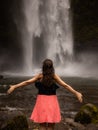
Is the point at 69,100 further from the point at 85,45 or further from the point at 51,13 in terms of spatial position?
the point at 85,45

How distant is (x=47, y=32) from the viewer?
2279 inches

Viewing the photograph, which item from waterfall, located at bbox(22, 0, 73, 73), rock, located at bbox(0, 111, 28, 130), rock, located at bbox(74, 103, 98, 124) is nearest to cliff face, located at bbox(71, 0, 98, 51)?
waterfall, located at bbox(22, 0, 73, 73)

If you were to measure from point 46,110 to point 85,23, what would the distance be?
2266 inches

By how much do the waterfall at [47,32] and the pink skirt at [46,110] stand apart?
47.4 metres

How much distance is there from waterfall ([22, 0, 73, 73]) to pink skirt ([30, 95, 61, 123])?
47362 millimetres

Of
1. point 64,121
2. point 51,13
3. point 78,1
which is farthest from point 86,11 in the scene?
point 64,121

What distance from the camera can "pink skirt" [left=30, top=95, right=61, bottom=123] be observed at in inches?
336

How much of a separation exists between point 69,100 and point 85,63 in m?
39.5

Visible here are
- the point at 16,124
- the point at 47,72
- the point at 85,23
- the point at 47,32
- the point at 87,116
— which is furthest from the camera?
the point at 85,23

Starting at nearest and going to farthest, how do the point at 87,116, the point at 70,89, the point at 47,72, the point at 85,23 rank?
the point at 70,89
the point at 47,72
the point at 87,116
the point at 85,23

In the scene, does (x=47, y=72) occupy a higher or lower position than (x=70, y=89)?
higher

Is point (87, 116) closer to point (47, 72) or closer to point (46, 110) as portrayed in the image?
point (46, 110)

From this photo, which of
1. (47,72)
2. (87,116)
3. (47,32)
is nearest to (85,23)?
(47,32)

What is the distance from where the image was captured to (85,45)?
210 feet
